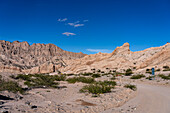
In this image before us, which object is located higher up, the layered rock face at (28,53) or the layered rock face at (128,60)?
the layered rock face at (28,53)

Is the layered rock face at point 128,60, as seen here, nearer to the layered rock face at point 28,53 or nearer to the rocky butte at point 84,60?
the rocky butte at point 84,60

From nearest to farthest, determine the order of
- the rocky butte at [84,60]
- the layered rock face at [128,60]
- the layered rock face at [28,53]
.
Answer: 1. the layered rock face at [128,60]
2. the rocky butte at [84,60]
3. the layered rock face at [28,53]

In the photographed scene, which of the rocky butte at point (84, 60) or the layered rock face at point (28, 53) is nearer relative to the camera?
the rocky butte at point (84, 60)

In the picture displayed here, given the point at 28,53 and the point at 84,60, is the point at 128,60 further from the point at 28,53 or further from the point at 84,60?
the point at 28,53

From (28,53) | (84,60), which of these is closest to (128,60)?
(84,60)

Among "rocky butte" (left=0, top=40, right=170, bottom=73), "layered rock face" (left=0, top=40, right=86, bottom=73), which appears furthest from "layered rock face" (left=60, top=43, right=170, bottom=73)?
"layered rock face" (left=0, top=40, right=86, bottom=73)

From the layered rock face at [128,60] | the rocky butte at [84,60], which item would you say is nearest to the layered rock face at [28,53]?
the rocky butte at [84,60]

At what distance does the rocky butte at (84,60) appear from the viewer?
39156 mm

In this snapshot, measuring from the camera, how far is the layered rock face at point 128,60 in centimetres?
3783

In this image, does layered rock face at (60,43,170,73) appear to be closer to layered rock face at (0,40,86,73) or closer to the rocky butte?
the rocky butte

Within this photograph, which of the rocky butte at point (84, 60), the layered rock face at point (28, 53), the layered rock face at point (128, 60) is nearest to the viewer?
the layered rock face at point (128, 60)

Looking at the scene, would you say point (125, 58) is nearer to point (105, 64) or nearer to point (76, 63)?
point (105, 64)

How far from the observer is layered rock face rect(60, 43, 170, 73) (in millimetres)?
37834

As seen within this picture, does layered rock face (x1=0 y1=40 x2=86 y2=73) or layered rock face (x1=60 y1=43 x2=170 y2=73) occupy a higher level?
layered rock face (x1=0 y1=40 x2=86 y2=73)
